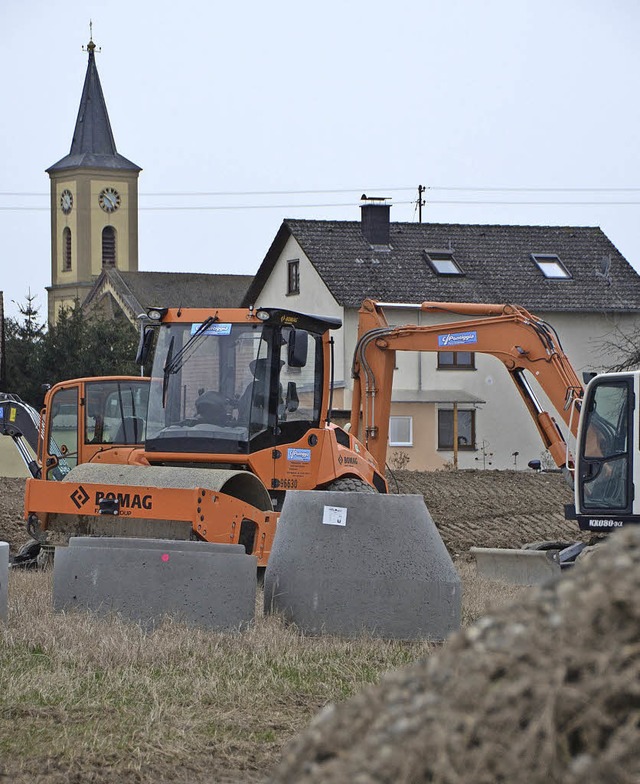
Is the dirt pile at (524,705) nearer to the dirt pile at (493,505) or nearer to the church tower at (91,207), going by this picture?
the dirt pile at (493,505)

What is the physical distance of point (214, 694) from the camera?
726 cm

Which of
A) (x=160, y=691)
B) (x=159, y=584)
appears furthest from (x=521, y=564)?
(x=160, y=691)

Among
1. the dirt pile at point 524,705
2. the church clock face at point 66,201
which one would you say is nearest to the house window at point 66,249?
the church clock face at point 66,201

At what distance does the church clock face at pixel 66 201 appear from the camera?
100312mm

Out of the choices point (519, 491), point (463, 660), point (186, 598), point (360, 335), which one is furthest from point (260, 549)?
point (519, 491)

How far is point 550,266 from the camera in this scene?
147 ft

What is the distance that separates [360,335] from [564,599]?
1604 centimetres

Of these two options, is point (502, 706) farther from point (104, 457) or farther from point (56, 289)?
point (56, 289)

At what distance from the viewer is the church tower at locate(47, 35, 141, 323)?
9844 cm

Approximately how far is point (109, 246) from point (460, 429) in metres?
63.0

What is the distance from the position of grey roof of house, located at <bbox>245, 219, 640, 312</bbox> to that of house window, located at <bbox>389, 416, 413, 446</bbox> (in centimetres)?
363

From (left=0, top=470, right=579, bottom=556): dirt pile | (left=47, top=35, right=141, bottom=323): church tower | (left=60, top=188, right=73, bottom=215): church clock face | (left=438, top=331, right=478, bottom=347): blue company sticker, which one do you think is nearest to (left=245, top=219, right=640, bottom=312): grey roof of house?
(left=0, top=470, right=579, bottom=556): dirt pile

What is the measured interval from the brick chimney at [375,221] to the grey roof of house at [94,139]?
2312 inches

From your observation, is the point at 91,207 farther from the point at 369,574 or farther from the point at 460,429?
the point at 369,574
